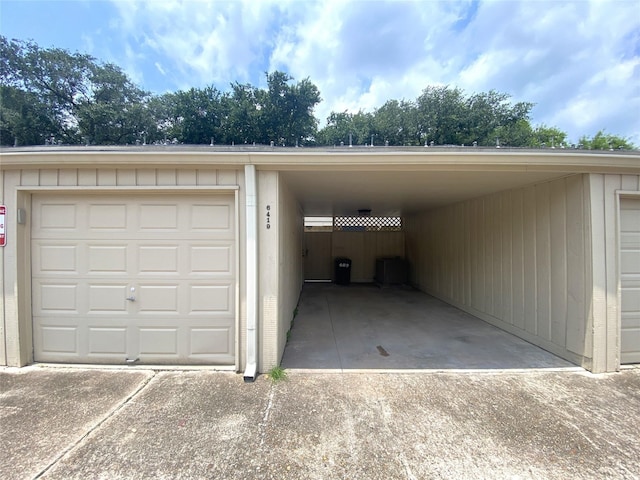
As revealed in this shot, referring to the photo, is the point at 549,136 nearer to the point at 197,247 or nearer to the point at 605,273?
the point at 605,273

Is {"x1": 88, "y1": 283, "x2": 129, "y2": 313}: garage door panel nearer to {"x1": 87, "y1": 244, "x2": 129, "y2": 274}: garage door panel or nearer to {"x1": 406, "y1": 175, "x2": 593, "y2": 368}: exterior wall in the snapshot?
{"x1": 87, "y1": 244, "x2": 129, "y2": 274}: garage door panel

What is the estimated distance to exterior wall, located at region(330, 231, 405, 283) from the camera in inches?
370

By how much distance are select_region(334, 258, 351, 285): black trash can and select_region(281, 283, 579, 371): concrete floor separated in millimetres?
2690

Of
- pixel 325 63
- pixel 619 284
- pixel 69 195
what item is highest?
pixel 325 63

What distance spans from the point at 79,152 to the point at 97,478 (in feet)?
9.61

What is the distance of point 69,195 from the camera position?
3.07 metres

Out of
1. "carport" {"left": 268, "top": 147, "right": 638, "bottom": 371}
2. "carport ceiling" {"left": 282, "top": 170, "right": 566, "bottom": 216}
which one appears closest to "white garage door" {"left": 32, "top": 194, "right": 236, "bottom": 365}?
"carport" {"left": 268, "top": 147, "right": 638, "bottom": 371}

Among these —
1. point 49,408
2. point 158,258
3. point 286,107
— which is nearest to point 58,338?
point 49,408

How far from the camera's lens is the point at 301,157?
285cm

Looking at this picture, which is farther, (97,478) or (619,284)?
(619,284)

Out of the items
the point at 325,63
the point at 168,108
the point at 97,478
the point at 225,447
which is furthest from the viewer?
the point at 168,108


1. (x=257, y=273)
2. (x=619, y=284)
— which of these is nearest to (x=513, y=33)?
(x=619, y=284)

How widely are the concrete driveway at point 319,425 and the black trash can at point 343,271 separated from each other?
600 centimetres

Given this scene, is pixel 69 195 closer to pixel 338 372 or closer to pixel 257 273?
pixel 257 273
